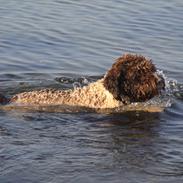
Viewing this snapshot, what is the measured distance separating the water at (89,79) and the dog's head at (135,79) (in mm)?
613

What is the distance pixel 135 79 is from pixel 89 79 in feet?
9.95

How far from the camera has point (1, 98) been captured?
11492 millimetres

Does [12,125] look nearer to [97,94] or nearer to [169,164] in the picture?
[97,94]

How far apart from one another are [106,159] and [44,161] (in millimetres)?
850

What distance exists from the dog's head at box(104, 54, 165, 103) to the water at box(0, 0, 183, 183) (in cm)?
61

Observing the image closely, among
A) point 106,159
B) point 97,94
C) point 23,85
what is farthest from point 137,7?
point 106,159

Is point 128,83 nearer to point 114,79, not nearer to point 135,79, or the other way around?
point 135,79

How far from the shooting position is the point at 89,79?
13.8 m

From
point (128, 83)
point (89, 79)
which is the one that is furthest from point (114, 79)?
point (89, 79)

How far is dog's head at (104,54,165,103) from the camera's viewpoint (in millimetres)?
10773

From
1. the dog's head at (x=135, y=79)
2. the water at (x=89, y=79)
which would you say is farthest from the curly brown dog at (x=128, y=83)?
the water at (x=89, y=79)

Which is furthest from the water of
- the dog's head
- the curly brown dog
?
the dog's head

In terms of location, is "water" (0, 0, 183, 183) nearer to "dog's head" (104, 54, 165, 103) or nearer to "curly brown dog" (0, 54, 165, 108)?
"curly brown dog" (0, 54, 165, 108)

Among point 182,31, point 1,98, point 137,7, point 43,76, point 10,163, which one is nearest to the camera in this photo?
point 10,163
